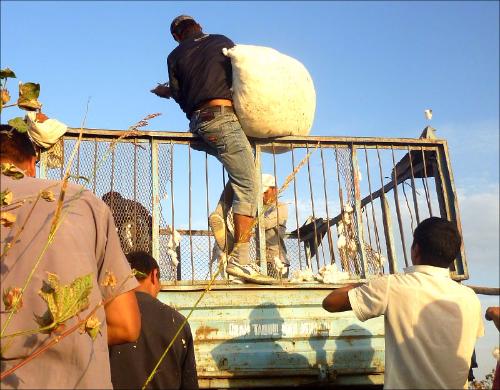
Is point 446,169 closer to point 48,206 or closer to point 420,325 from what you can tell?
point 420,325

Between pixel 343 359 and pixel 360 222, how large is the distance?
3.53 feet

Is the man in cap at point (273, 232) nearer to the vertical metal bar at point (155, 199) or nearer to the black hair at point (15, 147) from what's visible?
the vertical metal bar at point (155, 199)

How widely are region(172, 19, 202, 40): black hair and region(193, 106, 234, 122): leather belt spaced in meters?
0.84

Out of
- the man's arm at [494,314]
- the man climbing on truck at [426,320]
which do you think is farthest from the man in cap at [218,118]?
the man's arm at [494,314]

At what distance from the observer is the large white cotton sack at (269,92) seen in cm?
418

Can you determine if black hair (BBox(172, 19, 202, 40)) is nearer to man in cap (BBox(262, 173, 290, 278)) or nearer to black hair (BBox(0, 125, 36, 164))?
man in cap (BBox(262, 173, 290, 278))

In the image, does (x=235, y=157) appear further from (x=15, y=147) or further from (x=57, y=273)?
(x=57, y=273)

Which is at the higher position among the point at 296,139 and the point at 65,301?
the point at 296,139

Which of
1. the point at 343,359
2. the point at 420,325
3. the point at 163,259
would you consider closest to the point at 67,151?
the point at 163,259

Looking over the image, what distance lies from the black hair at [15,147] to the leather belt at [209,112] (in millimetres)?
2379

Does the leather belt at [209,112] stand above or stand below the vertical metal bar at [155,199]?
above

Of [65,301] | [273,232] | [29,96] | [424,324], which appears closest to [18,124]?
[29,96]

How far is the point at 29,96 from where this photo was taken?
1.54m

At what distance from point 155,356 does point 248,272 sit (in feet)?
3.93
